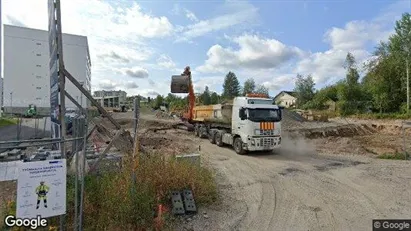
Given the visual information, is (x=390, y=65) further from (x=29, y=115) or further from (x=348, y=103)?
(x=29, y=115)

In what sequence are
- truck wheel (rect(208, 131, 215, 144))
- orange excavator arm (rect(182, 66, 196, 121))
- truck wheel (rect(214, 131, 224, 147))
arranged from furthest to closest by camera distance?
1. orange excavator arm (rect(182, 66, 196, 121))
2. truck wheel (rect(208, 131, 215, 144))
3. truck wheel (rect(214, 131, 224, 147))

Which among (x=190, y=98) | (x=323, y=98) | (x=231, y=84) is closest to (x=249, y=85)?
(x=231, y=84)

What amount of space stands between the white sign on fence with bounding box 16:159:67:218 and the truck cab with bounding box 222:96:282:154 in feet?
35.3

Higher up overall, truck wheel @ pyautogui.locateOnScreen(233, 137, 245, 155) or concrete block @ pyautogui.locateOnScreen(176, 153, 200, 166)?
concrete block @ pyautogui.locateOnScreen(176, 153, 200, 166)

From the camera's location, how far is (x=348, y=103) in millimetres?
46812

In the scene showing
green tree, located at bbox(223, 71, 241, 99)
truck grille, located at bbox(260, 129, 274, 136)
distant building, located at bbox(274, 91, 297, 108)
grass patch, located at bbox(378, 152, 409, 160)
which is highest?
green tree, located at bbox(223, 71, 241, 99)

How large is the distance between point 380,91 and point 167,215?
152 feet

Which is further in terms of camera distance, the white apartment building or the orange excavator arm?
the white apartment building

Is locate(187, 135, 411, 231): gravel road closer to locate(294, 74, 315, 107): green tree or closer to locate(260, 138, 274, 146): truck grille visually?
locate(260, 138, 274, 146): truck grille

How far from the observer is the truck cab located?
554 inches

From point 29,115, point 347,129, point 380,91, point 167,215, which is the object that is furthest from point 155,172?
point 380,91

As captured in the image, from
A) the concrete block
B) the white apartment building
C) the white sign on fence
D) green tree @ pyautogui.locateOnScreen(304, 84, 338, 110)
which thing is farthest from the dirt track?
the white apartment building

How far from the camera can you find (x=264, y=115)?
563 inches

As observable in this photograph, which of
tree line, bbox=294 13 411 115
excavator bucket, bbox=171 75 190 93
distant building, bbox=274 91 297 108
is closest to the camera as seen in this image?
excavator bucket, bbox=171 75 190 93
